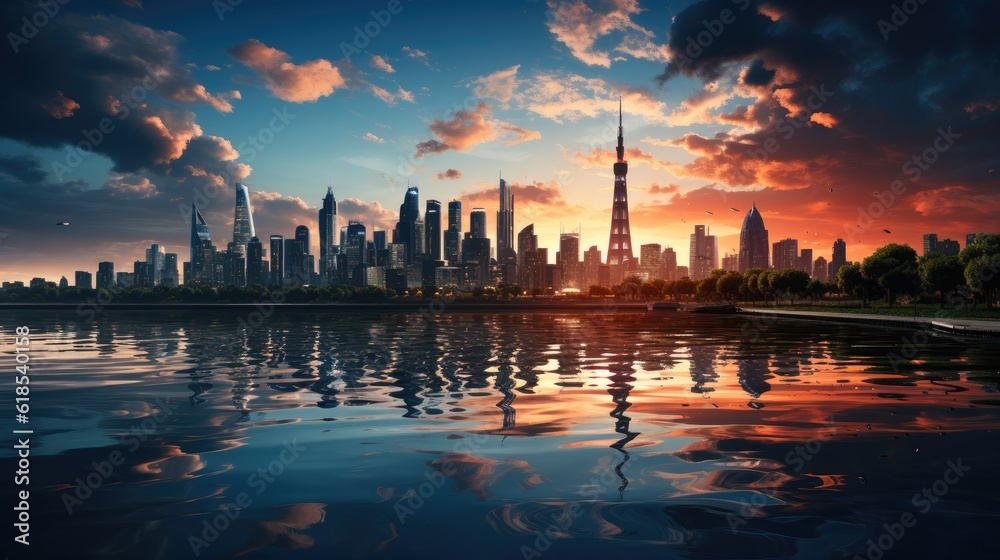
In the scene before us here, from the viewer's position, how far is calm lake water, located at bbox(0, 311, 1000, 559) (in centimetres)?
1000

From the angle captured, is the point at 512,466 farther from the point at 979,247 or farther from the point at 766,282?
the point at 766,282

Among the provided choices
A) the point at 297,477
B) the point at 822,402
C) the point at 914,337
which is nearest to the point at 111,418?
the point at 297,477

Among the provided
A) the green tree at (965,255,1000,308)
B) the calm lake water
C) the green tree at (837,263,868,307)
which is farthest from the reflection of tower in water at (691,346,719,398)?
the green tree at (837,263,868,307)

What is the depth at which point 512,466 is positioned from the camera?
14.0 meters

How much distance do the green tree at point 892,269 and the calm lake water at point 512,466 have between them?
101 m

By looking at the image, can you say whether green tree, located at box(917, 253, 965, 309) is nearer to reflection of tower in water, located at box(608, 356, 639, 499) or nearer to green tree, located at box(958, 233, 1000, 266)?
green tree, located at box(958, 233, 1000, 266)

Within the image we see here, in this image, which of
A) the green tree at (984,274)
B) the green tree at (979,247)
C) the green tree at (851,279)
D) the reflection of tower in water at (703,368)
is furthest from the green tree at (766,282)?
the reflection of tower in water at (703,368)

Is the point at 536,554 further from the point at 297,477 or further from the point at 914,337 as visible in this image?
the point at 914,337

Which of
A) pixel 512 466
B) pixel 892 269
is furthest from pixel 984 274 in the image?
pixel 512 466

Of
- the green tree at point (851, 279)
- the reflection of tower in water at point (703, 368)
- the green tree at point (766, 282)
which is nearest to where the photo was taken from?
the reflection of tower in water at point (703, 368)

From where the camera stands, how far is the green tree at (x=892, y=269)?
117438mm

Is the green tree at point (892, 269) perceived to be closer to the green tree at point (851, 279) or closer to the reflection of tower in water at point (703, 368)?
the green tree at point (851, 279)

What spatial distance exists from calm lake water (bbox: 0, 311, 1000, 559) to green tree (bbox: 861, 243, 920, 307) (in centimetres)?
10108

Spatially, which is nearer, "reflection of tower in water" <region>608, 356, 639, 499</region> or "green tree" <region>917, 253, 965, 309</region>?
"reflection of tower in water" <region>608, 356, 639, 499</region>
